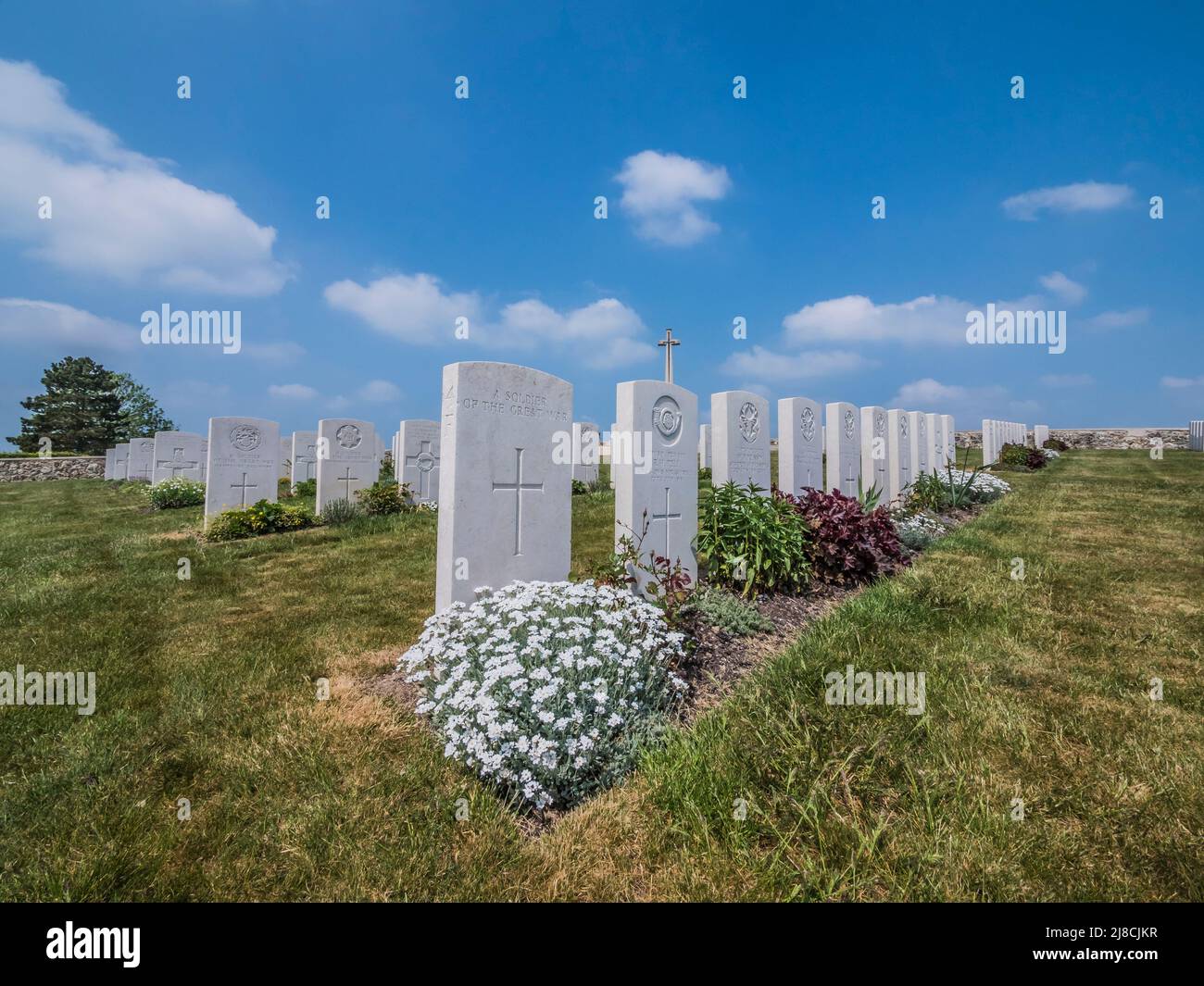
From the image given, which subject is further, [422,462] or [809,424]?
[422,462]

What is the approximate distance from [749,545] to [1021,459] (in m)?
19.5

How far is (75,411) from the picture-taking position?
43.8m

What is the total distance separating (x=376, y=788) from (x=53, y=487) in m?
29.3

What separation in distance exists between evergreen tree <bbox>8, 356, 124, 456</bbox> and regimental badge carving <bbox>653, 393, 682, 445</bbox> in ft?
172

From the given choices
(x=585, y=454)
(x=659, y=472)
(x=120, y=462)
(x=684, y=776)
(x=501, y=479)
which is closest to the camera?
(x=684, y=776)

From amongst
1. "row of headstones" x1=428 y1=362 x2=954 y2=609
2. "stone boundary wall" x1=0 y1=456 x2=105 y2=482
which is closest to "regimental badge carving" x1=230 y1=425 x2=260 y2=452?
"row of headstones" x1=428 y1=362 x2=954 y2=609

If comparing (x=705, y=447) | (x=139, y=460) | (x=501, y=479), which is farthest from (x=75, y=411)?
(x=501, y=479)

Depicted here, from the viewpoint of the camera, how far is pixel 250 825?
2.43 meters

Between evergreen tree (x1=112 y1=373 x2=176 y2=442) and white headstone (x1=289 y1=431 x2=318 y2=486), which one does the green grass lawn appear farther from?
evergreen tree (x1=112 y1=373 x2=176 y2=442)

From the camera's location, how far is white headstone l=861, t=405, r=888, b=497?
1017 cm

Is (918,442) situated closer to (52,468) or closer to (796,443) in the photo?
(796,443)

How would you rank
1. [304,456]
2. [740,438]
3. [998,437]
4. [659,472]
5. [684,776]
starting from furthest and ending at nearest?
1. [998,437]
2. [304,456]
3. [740,438]
4. [659,472]
5. [684,776]
